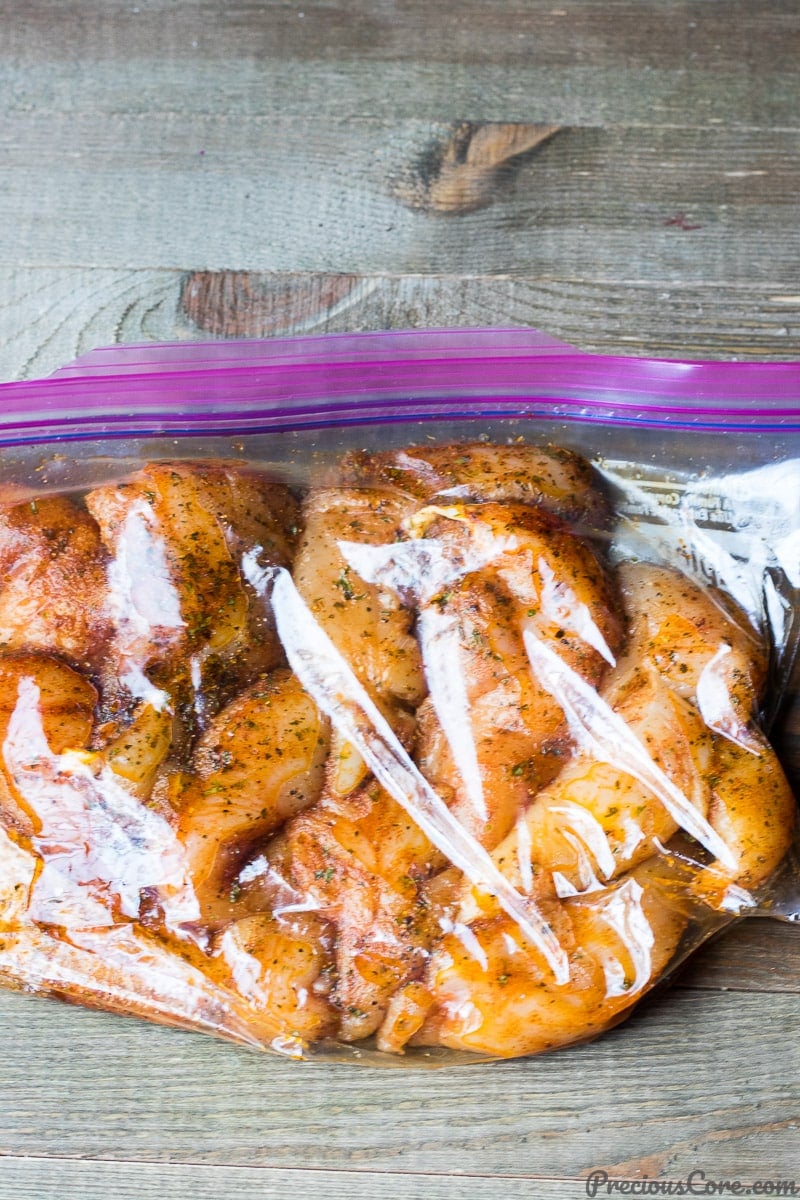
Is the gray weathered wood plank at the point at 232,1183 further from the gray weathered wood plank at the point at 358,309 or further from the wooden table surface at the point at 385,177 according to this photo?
the gray weathered wood plank at the point at 358,309

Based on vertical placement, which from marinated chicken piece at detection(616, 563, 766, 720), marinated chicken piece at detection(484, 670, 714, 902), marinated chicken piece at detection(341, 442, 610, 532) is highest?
marinated chicken piece at detection(341, 442, 610, 532)

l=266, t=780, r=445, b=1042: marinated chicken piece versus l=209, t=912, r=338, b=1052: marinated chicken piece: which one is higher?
l=266, t=780, r=445, b=1042: marinated chicken piece

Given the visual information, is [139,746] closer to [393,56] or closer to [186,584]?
[186,584]

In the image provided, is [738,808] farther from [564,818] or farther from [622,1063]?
[622,1063]

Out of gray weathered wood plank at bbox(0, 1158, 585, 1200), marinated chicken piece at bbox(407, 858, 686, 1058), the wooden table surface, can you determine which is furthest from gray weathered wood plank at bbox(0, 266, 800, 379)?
gray weathered wood plank at bbox(0, 1158, 585, 1200)

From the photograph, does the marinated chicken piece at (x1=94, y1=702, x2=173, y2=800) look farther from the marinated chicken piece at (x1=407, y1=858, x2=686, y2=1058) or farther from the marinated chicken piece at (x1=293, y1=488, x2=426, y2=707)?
the marinated chicken piece at (x1=407, y1=858, x2=686, y2=1058)

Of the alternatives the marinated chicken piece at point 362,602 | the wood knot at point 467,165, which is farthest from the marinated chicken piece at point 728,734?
the wood knot at point 467,165

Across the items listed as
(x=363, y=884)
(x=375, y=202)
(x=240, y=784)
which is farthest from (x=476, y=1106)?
(x=375, y=202)
